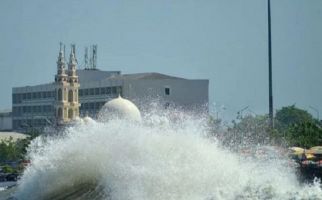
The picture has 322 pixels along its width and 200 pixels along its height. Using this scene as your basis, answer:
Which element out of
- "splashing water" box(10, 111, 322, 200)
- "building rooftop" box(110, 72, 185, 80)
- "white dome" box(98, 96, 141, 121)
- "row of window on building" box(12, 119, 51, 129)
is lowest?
"splashing water" box(10, 111, 322, 200)

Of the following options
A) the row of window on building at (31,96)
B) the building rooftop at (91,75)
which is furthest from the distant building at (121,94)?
the building rooftop at (91,75)

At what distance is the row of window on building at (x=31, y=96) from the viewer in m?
119

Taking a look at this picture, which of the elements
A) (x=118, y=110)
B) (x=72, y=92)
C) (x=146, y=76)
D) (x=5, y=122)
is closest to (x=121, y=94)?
(x=146, y=76)

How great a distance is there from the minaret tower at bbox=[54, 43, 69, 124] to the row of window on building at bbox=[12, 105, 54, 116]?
2872cm

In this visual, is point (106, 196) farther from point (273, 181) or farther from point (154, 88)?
point (154, 88)

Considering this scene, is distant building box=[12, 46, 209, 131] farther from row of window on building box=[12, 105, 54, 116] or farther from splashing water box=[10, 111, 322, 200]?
splashing water box=[10, 111, 322, 200]

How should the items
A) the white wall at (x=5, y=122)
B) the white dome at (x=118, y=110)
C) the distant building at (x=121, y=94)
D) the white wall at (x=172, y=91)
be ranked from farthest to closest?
the white wall at (x=5, y=122), the distant building at (x=121, y=94), the white wall at (x=172, y=91), the white dome at (x=118, y=110)

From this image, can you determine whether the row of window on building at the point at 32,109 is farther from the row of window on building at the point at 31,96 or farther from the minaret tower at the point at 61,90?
the minaret tower at the point at 61,90

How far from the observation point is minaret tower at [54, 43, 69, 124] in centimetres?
8569

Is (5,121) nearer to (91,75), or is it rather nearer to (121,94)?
(91,75)

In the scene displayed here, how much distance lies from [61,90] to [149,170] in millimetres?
63700

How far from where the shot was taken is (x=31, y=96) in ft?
409

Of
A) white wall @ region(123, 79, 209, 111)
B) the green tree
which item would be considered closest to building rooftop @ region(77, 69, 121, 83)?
white wall @ region(123, 79, 209, 111)

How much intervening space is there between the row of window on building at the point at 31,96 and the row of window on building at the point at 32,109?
1264mm
